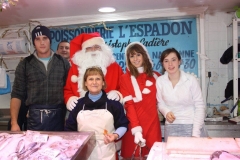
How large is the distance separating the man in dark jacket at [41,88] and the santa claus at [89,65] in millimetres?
112

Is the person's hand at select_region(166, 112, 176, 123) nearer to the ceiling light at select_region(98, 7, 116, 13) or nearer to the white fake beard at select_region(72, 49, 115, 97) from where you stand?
→ the white fake beard at select_region(72, 49, 115, 97)

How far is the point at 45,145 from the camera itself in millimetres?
1409

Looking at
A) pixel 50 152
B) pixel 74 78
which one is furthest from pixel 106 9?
pixel 50 152

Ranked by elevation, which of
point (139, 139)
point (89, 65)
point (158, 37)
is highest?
point (158, 37)

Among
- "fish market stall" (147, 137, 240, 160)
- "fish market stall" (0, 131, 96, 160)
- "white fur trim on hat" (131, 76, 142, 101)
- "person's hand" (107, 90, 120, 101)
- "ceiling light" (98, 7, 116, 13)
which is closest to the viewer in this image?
"fish market stall" (147, 137, 240, 160)

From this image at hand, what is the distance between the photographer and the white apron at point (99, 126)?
1.85 meters

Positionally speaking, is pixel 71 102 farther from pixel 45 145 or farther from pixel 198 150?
pixel 198 150

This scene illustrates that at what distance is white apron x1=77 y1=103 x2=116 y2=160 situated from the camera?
6.06ft

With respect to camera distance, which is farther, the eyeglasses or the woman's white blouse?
the eyeglasses

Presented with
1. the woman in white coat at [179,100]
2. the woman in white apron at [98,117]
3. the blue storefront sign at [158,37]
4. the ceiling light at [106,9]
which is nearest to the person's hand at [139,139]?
the woman in white apron at [98,117]

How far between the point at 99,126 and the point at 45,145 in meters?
0.56

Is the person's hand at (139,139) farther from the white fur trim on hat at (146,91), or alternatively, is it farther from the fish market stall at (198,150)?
the fish market stall at (198,150)

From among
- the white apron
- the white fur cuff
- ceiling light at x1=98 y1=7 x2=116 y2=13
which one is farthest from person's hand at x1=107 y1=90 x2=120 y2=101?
ceiling light at x1=98 y1=7 x2=116 y2=13

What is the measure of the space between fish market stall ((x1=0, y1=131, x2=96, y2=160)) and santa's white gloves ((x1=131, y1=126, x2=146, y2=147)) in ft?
1.60
